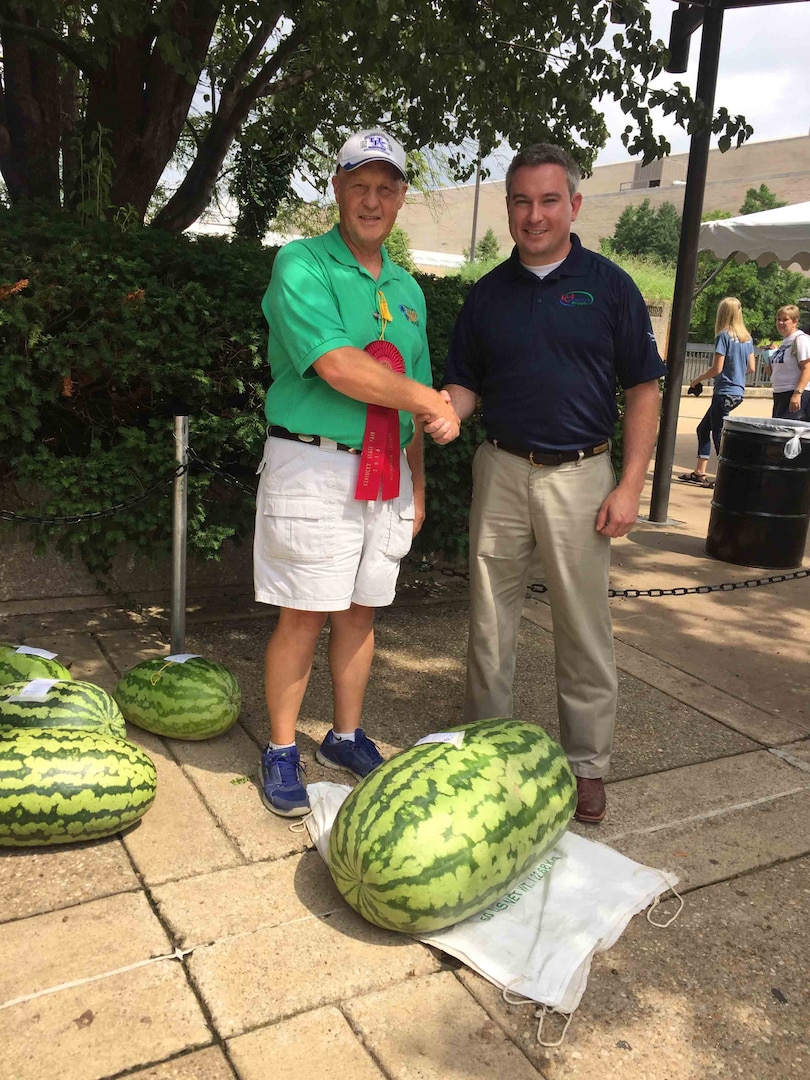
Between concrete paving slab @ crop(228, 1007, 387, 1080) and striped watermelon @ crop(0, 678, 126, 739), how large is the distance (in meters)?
1.37

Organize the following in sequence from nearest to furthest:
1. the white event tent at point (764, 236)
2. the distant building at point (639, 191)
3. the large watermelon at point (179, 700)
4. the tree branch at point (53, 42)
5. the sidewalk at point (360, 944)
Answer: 1. the sidewalk at point (360, 944)
2. the large watermelon at point (179, 700)
3. the tree branch at point (53, 42)
4. the white event tent at point (764, 236)
5. the distant building at point (639, 191)

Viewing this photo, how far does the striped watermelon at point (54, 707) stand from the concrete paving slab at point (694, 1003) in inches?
63.8

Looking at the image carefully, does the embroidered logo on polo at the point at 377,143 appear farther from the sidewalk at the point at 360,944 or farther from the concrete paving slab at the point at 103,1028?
the concrete paving slab at the point at 103,1028

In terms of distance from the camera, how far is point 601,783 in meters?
3.53

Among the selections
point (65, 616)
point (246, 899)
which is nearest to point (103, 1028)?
point (246, 899)

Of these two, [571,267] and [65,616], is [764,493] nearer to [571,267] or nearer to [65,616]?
[571,267]

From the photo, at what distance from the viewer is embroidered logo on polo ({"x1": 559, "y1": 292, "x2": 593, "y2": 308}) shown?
10.7ft

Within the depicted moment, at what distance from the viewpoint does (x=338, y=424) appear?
10.3 ft

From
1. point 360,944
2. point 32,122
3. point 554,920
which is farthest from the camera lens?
point 32,122

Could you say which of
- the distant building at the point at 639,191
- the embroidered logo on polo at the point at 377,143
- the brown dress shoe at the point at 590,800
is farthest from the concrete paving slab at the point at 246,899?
the distant building at the point at 639,191

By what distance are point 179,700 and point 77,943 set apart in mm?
1237

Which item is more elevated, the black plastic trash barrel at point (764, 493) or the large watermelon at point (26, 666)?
the black plastic trash barrel at point (764, 493)

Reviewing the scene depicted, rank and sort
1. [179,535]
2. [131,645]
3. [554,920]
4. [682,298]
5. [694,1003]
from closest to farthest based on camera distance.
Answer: [694,1003] < [554,920] < [179,535] < [131,645] < [682,298]

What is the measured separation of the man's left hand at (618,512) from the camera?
11.0ft
